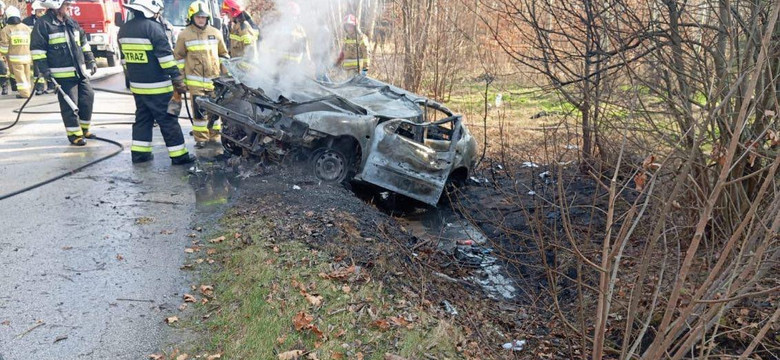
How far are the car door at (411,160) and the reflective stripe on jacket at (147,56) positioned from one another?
9.64ft

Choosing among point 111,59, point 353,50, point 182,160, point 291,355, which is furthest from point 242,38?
point 111,59

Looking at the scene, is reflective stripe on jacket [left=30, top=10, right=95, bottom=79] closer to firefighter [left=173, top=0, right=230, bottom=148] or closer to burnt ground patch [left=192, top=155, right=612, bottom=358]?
firefighter [left=173, top=0, right=230, bottom=148]

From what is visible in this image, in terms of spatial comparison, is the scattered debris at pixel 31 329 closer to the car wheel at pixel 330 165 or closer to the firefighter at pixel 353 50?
the car wheel at pixel 330 165

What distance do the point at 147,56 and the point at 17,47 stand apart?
7957 millimetres

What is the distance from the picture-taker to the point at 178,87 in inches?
344

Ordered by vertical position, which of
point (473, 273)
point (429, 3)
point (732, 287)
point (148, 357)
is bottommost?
point (473, 273)

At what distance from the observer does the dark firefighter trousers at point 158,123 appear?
27.5ft

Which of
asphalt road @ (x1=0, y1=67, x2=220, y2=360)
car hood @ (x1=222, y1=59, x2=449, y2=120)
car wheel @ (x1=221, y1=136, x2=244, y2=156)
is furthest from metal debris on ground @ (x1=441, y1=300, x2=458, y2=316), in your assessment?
car wheel @ (x1=221, y1=136, x2=244, y2=156)

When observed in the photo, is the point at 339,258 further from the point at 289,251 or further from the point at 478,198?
the point at 478,198

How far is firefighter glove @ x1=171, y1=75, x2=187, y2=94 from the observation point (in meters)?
8.52

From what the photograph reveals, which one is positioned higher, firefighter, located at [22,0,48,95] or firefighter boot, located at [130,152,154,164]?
firefighter, located at [22,0,48,95]

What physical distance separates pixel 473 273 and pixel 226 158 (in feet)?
13.5

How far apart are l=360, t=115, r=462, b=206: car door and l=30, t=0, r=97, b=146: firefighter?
4.68 meters

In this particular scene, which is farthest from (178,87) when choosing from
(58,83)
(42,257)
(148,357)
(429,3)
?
(429,3)
